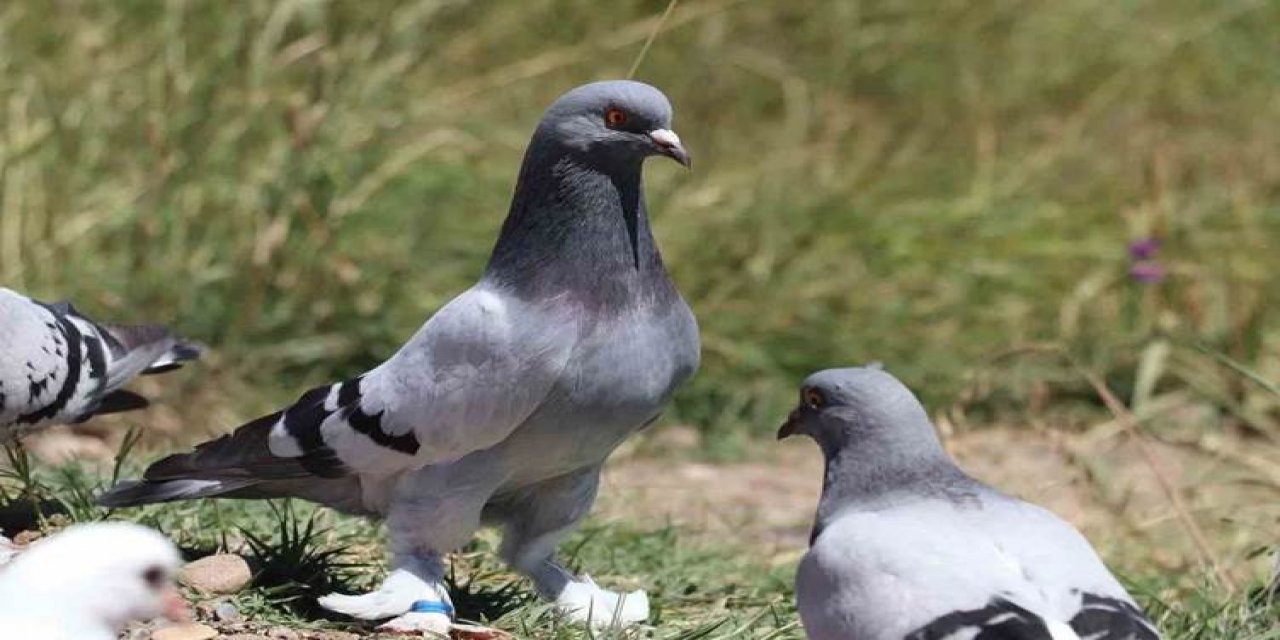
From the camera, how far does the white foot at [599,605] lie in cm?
429

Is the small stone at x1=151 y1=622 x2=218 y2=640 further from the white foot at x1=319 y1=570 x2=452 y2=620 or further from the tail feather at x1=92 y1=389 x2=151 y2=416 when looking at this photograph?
the tail feather at x1=92 y1=389 x2=151 y2=416

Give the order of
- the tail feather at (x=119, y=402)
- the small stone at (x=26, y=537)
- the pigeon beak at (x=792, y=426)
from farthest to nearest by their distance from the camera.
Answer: the tail feather at (x=119, y=402), the small stone at (x=26, y=537), the pigeon beak at (x=792, y=426)

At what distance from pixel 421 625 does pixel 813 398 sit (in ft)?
2.81

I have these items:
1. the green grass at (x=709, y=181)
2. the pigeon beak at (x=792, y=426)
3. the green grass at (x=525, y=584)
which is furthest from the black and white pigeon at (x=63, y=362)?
the green grass at (x=709, y=181)

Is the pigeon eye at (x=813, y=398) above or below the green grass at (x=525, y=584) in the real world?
above

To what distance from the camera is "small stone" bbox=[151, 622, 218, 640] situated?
Answer: 12.6 ft

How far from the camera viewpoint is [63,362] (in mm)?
4625

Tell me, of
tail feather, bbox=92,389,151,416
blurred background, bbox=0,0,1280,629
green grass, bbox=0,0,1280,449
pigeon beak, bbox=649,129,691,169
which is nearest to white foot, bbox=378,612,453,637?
pigeon beak, bbox=649,129,691,169

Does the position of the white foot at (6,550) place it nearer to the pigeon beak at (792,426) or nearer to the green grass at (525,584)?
the green grass at (525,584)

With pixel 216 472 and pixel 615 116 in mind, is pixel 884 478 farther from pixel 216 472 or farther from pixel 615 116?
pixel 216 472

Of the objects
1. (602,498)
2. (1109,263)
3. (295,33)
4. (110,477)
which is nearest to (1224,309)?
(1109,263)

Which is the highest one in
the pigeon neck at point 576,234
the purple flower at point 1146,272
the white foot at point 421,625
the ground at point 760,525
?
the pigeon neck at point 576,234

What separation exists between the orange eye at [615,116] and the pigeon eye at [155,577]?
1.29 meters

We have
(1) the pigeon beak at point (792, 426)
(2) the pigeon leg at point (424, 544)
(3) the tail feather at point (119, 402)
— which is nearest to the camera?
(2) the pigeon leg at point (424, 544)
